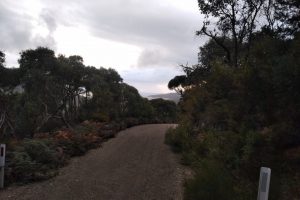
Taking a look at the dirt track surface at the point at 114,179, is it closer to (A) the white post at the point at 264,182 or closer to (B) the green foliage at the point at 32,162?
(B) the green foliage at the point at 32,162

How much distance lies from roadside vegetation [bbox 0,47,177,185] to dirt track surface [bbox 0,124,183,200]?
1624 mm

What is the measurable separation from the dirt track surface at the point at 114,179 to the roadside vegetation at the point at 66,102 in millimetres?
1624

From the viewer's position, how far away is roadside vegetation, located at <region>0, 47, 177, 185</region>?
20172 mm

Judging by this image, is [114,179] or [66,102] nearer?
[114,179]

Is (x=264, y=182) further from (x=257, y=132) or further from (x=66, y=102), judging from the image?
(x=66, y=102)

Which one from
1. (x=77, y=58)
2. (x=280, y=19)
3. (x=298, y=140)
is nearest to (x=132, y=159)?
(x=298, y=140)

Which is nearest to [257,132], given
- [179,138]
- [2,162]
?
[2,162]

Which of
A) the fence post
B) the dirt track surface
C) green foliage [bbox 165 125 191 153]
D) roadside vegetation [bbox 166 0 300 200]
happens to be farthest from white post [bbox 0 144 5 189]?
green foliage [bbox 165 125 191 153]

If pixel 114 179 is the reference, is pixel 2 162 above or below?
above

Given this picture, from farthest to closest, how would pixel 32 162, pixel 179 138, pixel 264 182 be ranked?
pixel 179 138 → pixel 32 162 → pixel 264 182

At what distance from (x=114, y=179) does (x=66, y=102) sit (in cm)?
2590

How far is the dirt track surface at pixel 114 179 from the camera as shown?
34.7 feet

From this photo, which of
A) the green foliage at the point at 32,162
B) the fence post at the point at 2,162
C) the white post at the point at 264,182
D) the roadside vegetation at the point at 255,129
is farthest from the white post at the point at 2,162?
the white post at the point at 264,182

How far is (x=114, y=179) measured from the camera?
12.3 m
